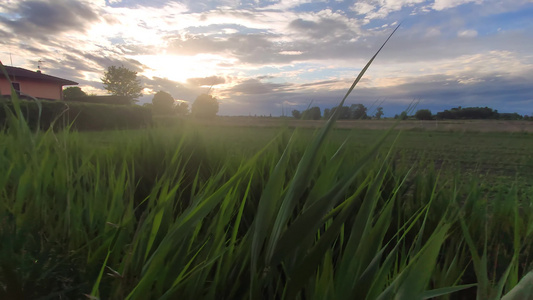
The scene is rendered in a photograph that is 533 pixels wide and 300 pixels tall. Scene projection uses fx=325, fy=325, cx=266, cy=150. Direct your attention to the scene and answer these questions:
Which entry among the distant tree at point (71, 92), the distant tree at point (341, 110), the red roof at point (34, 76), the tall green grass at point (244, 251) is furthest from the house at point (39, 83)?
the distant tree at point (341, 110)

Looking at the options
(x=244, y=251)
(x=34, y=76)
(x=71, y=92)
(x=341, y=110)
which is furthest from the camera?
(x=71, y=92)

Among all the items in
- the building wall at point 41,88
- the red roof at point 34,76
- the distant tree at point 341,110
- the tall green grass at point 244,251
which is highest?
the red roof at point 34,76

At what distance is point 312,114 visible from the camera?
1104mm

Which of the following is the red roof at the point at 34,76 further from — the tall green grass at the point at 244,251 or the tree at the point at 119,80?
the tall green grass at the point at 244,251

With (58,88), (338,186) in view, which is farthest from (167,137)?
(58,88)

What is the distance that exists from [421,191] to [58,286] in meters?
1.33

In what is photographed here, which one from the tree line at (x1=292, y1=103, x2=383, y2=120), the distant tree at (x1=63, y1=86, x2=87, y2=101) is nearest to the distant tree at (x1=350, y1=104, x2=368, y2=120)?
the tree line at (x1=292, y1=103, x2=383, y2=120)

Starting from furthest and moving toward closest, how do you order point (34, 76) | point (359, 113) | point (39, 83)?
point (39, 83)
point (34, 76)
point (359, 113)

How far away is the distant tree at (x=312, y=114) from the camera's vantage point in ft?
3.56

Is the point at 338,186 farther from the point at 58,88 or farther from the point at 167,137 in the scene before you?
the point at 58,88

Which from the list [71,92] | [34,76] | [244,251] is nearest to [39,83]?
[34,76]

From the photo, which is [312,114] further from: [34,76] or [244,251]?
[34,76]

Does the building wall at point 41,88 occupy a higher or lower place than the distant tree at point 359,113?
higher

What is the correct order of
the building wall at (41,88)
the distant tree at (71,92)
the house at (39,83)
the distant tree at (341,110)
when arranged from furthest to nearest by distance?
the distant tree at (71,92), the building wall at (41,88), the house at (39,83), the distant tree at (341,110)
